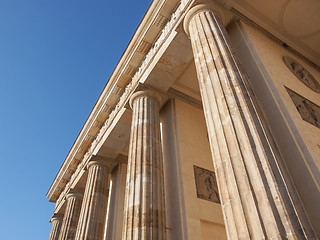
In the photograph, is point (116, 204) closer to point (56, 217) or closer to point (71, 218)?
point (71, 218)

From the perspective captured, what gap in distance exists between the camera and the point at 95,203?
10945 mm

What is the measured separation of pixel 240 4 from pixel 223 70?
4.14 metres

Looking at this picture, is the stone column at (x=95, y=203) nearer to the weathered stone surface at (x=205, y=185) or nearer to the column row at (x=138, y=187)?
the column row at (x=138, y=187)

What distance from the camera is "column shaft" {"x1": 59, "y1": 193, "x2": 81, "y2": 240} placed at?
12547 millimetres

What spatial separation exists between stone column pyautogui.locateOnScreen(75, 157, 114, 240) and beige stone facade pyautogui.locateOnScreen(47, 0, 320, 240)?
5cm

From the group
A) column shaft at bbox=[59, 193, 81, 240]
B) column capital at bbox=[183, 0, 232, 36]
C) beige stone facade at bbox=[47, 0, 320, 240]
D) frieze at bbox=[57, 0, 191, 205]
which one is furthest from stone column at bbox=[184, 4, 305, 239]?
column shaft at bbox=[59, 193, 81, 240]

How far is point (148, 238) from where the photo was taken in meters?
6.02

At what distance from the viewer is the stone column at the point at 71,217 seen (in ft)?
41.2

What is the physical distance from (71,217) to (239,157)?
1175 centimetres

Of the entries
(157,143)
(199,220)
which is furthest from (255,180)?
(157,143)

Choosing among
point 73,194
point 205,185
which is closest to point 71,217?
point 73,194

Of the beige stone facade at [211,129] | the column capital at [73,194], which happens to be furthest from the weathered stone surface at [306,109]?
the column capital at [73,194]

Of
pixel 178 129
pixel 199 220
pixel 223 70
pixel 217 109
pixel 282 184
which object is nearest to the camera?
pixel 282 184

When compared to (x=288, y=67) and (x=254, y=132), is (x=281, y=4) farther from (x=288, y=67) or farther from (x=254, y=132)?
(x=254, y=132)
